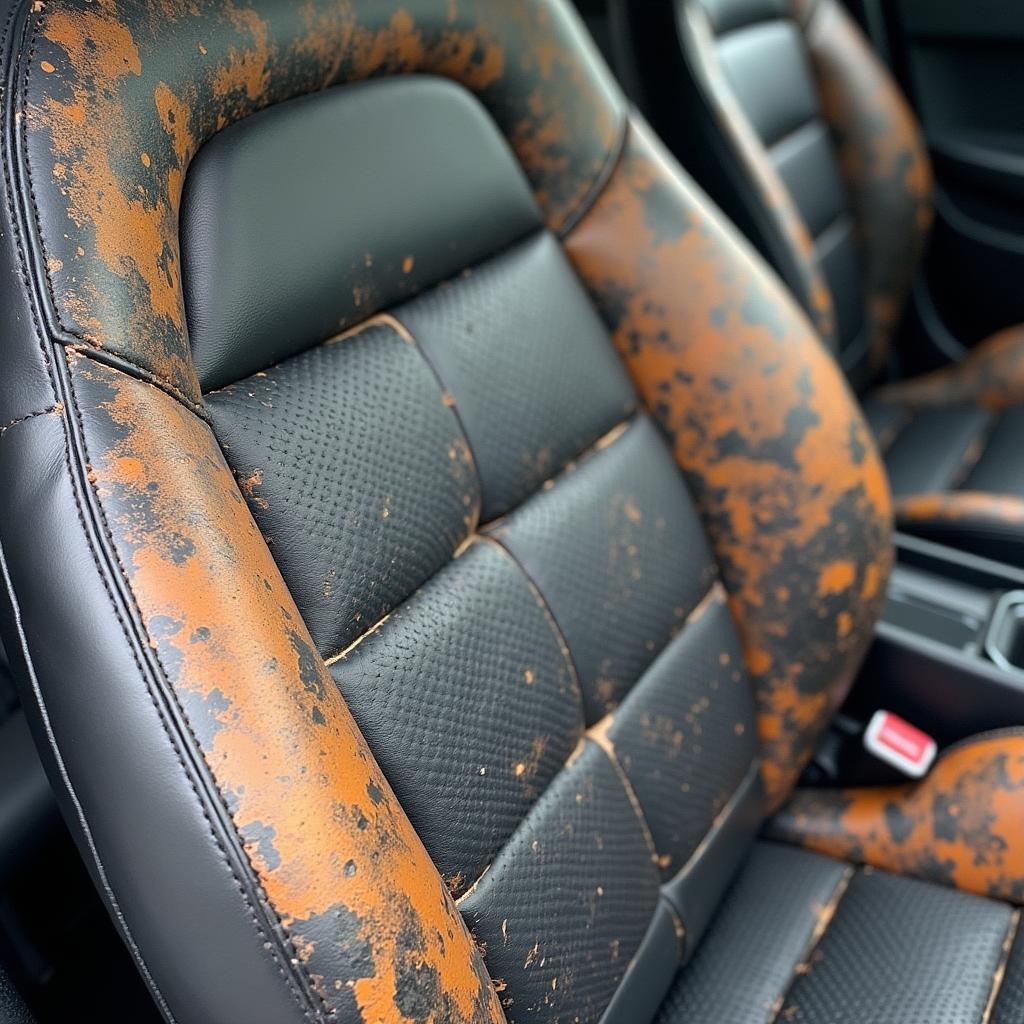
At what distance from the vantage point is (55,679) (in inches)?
20.5

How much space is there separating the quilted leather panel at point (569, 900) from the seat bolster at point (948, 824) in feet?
0.90

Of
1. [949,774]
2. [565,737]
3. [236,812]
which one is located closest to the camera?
[236,812]

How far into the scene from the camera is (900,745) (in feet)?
3.38

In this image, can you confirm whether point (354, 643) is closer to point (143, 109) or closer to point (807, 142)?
point (143, 109)

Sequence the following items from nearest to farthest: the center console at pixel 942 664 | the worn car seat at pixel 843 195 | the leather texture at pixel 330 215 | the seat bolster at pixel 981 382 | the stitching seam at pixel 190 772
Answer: the stitching seam at pixel 190 772 < the leather texture at pixel 330 215 < the center console at pixel 942 664 < the worn car seat at pixel 843 195 < the seat bolster at pixel 981 382

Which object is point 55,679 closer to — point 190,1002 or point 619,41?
point 190,1002

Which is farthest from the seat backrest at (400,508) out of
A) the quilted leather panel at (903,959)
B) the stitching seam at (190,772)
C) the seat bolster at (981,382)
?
the seat bolster at (981,382)

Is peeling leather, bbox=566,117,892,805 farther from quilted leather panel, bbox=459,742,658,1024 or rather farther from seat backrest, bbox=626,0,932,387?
seat backrest, bbox=626,0,932,387

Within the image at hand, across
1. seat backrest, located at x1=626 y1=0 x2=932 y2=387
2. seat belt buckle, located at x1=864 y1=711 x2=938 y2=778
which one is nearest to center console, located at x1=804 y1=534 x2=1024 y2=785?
seat belt buckle, located at x1=864 y1=711 x2=938 y2=778

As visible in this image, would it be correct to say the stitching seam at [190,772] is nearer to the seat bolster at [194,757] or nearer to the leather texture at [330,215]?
the seat bolster at [194,757]

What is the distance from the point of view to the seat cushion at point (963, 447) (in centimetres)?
124

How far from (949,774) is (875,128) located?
1.13m

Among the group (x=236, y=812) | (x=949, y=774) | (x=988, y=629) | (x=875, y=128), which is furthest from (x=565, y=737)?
(x=875, y=128)

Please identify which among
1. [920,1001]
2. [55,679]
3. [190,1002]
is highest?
[55,679]
